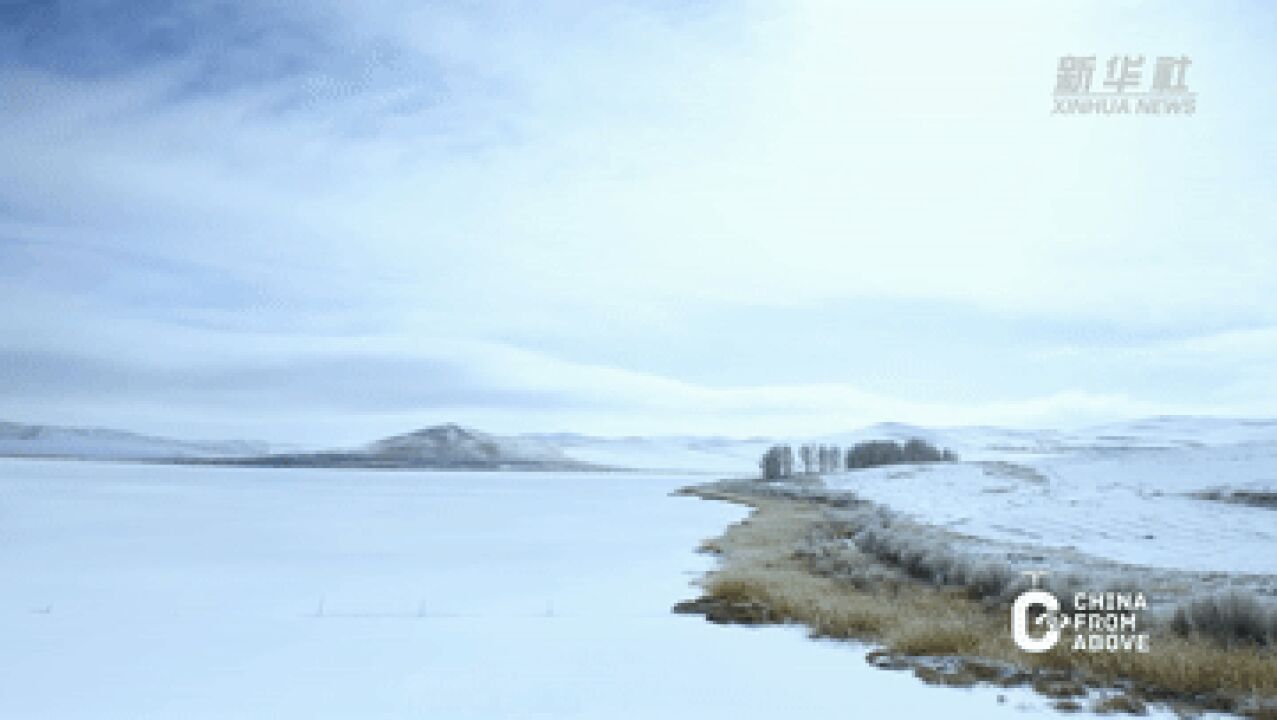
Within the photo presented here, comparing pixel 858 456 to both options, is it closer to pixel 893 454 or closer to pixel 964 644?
pixel 893 454

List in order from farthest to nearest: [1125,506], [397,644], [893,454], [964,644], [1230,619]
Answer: [893,454] → [1125,506] → [1230,619] → [397,644] → [964,644]

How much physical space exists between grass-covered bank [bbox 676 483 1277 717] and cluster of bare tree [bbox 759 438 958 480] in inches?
3379

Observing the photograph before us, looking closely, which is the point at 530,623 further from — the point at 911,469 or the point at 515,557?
the point at 911,469

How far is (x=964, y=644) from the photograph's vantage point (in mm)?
7938

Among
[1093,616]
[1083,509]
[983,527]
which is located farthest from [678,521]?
[1093,616]

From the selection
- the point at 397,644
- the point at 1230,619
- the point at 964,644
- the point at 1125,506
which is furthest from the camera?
the point at 1125,506

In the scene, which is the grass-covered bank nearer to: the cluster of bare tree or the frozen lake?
the frozen lake

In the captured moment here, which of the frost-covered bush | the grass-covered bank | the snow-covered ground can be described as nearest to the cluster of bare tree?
the frost-covered bush

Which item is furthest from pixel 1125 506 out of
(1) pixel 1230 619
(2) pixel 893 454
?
(2) pixel 893 454

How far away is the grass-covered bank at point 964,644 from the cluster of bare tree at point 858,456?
85.8m

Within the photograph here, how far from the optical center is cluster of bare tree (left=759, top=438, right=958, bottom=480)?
3991 inches

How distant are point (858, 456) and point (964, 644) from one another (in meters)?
101

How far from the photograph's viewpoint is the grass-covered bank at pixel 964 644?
6.59 metres

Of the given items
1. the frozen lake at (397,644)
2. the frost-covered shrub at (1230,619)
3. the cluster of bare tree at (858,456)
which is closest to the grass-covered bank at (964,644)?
the frost-covered shrub at (1230,619)
